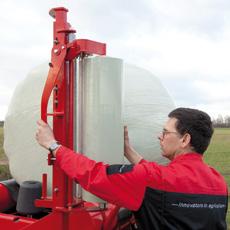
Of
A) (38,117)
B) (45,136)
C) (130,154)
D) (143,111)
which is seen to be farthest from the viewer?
(143,111)

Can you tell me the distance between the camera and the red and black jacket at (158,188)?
6.70 feet

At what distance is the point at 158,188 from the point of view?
2.07m

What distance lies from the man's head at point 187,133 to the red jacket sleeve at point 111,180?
26 cm

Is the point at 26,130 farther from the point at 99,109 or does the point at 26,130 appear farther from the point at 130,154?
the point at 99,109

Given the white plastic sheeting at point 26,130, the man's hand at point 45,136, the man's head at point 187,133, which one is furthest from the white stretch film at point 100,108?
the white plastic sheeting at point 26,130

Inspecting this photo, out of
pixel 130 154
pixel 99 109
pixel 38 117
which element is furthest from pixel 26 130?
pixel 99 109

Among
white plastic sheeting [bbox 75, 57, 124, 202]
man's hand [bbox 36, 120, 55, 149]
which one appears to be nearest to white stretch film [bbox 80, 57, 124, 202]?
white plastic sheeting [bbox 75, 57, 124, 202]

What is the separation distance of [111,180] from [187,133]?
1.55 ft

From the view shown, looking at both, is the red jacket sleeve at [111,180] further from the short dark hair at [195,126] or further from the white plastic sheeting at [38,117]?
the white plastic sheeting at [38,117]

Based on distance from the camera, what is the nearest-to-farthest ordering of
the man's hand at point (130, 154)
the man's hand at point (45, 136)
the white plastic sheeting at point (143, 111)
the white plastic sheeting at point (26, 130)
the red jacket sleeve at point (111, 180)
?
1. the red jacket sleeve at point (111, 180)
2. the man's hand at point (45, 136)
3. the man's hand at point (130, 154)
4. the white plastic sheeting at point (26, 130)
5. the white plastic sheeting at point (143, 111)

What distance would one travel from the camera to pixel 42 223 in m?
2.41

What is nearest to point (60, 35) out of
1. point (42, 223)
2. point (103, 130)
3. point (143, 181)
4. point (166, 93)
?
point (103, 130)

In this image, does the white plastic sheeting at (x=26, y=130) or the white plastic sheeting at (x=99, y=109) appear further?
the white plastic sheeting at (x=26, y=130)

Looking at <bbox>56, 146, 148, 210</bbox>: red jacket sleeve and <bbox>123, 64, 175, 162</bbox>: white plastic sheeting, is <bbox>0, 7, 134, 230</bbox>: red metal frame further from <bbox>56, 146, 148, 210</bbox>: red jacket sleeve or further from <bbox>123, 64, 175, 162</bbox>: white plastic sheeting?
<bbox>123, 64, 175, 162</bbox>: white plastic sheeting
